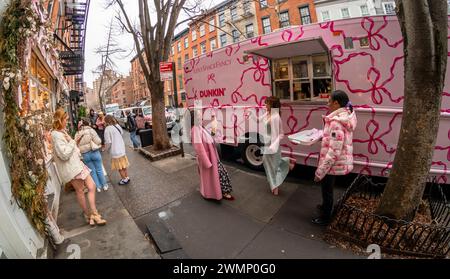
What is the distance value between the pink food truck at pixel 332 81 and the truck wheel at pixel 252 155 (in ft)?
0.09

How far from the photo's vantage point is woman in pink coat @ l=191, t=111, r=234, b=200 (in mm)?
3891

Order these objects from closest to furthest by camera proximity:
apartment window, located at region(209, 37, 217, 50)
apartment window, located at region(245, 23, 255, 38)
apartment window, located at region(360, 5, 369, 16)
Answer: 1. apartment window, located at region(360, 5, 369, 16)
2. apartment window, located at region(245, 23, 255, 38)
3. apartment window, located at region(209, 37, 217, 50)

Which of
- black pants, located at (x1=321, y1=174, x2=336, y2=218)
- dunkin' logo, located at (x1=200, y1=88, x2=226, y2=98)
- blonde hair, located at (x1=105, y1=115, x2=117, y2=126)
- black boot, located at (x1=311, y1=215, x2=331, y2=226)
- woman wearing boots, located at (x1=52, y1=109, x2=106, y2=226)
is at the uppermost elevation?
dunkin' logo, located at (x1=200, y1=88, x2=226, y2=98)

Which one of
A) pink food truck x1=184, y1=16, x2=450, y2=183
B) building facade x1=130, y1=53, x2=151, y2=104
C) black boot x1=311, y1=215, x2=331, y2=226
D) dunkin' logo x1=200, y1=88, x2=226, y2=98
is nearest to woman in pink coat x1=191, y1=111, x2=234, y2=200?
black boot x1=311, y1=215, x2=331, y2=226

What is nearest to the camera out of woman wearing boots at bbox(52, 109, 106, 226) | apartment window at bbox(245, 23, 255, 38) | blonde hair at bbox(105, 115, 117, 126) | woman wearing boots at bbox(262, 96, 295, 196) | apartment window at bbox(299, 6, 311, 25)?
woman wearing boots at bbox(52, 109, 106, 226)

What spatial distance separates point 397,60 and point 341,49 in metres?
0.90

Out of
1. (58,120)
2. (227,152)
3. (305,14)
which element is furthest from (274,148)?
(305,14)

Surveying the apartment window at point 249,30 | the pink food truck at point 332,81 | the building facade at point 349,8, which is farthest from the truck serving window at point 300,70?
the apartment window at point 249,30

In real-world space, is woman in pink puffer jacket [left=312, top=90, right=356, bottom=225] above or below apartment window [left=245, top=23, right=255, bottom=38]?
below

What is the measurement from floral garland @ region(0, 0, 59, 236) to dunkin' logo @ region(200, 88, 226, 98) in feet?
13.4

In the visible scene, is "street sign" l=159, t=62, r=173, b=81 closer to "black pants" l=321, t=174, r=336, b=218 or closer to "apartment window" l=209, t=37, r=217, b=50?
"black pants" l=321, t=174, r=336, b=218

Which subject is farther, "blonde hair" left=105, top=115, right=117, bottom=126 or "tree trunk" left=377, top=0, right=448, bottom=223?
"blonde hair" left=105, top=115, right=117, bottom=126
